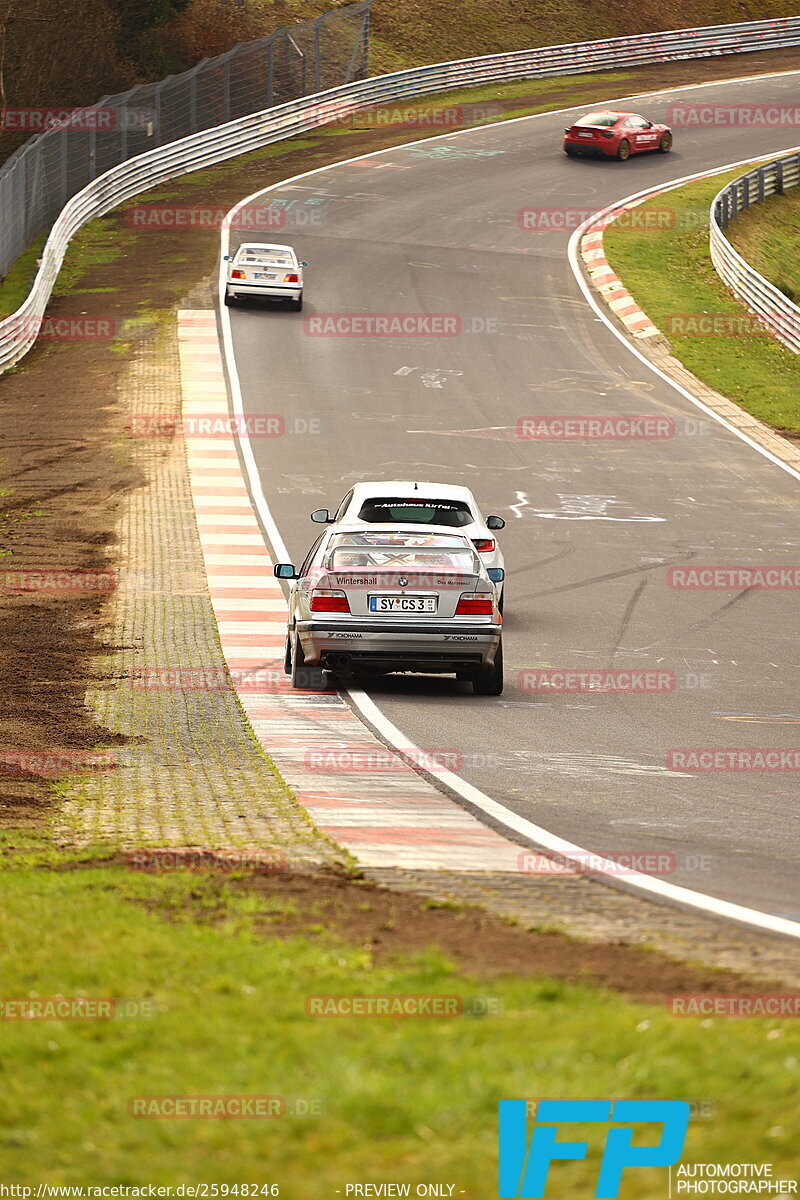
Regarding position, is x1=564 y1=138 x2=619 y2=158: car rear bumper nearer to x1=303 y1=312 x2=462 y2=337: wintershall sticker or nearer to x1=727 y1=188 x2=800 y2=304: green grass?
x1=727 y1=188 x2=800 y2=304: green grass

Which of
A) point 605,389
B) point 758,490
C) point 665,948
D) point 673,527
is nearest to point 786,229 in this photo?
point 605,389

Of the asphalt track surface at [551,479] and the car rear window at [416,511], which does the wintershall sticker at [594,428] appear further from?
the car rear window at [416,511]

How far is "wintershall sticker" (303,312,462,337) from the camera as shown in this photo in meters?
34.2

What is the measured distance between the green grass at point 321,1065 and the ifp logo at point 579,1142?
0.15 feet

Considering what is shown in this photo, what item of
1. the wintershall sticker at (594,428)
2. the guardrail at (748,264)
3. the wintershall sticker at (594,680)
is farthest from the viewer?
the guardrail at (748,264)

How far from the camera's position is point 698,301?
1462 inches

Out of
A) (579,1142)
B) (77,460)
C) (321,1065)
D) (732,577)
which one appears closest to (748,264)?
(77,460)

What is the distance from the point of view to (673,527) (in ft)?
71.7

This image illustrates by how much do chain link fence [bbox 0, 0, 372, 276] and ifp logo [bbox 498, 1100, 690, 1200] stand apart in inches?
1354

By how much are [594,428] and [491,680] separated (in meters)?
15.8

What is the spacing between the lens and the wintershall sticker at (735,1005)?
16.5 ft

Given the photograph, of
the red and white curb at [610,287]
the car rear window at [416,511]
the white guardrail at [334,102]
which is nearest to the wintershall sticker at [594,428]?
the red and white curb at [610,287]

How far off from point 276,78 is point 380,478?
37.7 meters

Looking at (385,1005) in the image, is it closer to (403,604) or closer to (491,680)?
(403,604)
